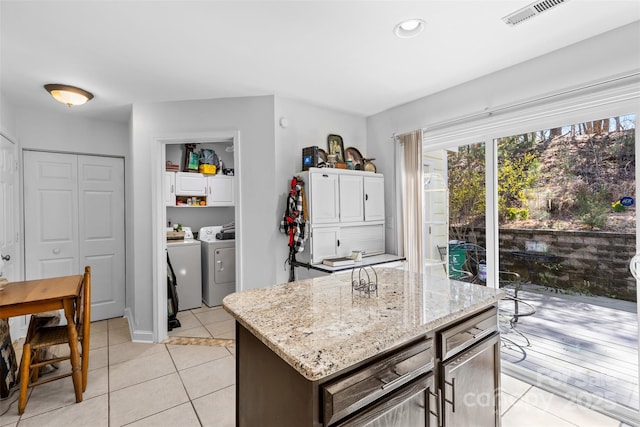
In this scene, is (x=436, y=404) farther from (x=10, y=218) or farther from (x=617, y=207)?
(x=10, y=218)

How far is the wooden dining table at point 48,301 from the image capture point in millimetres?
2012

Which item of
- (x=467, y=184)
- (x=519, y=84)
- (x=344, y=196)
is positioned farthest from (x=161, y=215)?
(x=519, y=84)

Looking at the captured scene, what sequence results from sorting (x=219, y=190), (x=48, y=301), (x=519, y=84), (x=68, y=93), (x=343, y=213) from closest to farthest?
(x=48, y=301), (x=519, y=84), (x=68, y=93), (x=343, y=213), (x=219, y=190)

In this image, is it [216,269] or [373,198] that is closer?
[373,198]

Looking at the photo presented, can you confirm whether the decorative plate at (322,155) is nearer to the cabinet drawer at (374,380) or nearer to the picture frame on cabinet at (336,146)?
the picture frame on cabinet at (336,146)

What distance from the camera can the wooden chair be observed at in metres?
2.08

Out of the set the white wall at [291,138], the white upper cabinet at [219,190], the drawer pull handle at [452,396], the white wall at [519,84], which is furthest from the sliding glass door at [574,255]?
the white upper cabinet at [219,190]

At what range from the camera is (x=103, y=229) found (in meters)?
3.86

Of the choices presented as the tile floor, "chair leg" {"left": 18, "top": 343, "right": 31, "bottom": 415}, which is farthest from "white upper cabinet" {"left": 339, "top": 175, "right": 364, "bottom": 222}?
"chair leg" {"left": 18, "top": 343, "right": 31, "bottom": 415}

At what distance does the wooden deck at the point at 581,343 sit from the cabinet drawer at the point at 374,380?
1.85m

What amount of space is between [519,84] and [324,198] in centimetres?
189

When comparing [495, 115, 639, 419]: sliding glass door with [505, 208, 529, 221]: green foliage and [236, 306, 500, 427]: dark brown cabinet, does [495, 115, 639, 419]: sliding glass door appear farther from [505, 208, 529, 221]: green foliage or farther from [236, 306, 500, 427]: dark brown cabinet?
[236, 306, 500, 427]: dark brown cabinet

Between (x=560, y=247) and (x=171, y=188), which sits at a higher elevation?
→ (x=171, y=188)

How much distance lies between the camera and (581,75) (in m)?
2.16
